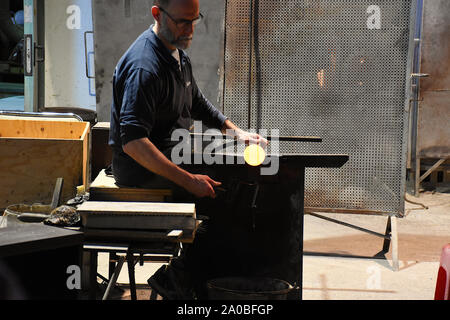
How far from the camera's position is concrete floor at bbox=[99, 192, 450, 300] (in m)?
3.81

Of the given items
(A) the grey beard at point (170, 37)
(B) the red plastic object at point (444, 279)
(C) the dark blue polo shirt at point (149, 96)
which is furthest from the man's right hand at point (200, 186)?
(B) the red plastic object at point (444, 279)

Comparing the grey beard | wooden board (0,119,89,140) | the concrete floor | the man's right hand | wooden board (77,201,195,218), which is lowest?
the concrete floor

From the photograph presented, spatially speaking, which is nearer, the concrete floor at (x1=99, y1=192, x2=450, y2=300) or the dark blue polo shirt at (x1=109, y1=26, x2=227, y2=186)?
the dark blue polo shirt at (x1=109, y1=26, x2=227, y2=186)

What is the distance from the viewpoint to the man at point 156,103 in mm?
2609

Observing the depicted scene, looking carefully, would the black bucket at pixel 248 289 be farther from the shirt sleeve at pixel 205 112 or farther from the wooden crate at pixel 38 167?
the wooden crate at pixel 38 167

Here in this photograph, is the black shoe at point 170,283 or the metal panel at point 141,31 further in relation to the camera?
the metal panel at point 141,31

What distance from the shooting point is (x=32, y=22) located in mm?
6762

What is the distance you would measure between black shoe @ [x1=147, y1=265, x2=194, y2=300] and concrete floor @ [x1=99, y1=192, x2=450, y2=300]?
0.84 metres

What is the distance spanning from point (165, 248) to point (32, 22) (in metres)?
5.18

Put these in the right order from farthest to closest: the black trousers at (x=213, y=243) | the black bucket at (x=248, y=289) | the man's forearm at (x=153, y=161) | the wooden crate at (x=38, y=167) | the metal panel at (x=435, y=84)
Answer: the metal panel at (x=435, y=84)
the wooden crate at (x=38, y=167)
the black trousers at (x=213, y=243)
the black bucket at (x=248, y=289)
the man's forearm at (x=153, y=161)

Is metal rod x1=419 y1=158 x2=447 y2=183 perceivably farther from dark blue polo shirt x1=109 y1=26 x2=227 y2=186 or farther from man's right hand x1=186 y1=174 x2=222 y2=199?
man's right hand x1=186 y1=174 x2=222 y2=199

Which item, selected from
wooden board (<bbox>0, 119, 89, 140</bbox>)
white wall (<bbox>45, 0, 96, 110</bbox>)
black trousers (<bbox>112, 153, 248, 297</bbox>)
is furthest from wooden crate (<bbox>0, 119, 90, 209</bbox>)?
Answer: white wall (<bbox>45, 0, 96, 110</bbox>)

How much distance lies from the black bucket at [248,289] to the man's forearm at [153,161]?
1.82ft
